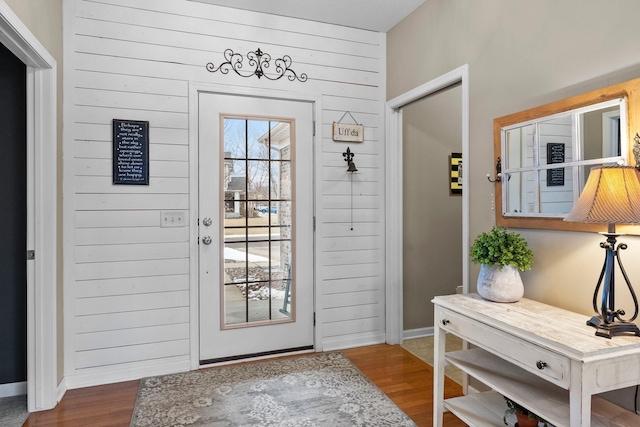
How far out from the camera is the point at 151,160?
9.36ft

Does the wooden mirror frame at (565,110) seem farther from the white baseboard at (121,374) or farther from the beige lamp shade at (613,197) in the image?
the white baseboard at (121,374)

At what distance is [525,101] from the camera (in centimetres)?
214

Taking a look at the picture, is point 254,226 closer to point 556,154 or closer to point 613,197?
point 556,154

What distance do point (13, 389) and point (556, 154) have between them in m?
3.51

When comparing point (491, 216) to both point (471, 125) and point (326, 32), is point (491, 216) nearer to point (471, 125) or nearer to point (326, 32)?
point (471, 125)

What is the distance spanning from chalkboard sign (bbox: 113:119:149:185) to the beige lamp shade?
2.65m

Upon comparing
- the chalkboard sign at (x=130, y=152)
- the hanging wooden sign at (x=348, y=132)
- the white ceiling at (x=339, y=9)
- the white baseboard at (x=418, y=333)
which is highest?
the white ceiling at (x=339, y=9)

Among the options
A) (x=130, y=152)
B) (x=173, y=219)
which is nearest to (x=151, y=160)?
(x=130, y=152)

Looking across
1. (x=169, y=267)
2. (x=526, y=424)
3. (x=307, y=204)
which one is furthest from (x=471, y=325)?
(x=169, y=267)

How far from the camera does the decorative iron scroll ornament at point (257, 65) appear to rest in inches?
120

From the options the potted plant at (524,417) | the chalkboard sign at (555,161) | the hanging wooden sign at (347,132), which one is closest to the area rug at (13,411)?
the potted plant at (524,417)

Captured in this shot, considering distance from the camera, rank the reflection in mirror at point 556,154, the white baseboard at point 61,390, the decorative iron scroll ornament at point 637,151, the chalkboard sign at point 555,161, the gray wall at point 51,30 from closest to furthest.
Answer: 1. the decorative iron scroll ornament at point 637,151
2. the reflection in mirror at point 556,154
3. the chalkboard sign at point 555,161
4. the gray wall at point 51,30
5. the white baseboard at point 61,390

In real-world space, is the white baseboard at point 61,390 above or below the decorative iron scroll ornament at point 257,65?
below

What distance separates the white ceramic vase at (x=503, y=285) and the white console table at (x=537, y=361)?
0.05m
